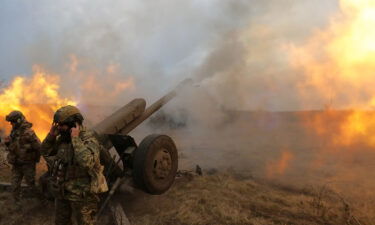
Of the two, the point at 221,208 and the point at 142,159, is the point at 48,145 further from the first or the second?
the point at 221,208

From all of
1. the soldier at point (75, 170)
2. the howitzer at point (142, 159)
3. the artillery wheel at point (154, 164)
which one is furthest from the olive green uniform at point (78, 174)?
the artillery wheel at point (154, 164)

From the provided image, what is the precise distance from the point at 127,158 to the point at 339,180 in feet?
16.9

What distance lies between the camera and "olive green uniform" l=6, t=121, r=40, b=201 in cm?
695

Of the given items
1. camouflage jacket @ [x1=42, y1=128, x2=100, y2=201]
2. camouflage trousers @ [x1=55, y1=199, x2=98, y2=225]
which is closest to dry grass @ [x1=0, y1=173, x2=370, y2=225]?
camouflage trousers @ [x1=55, y1=199, x2=98, y2=225]

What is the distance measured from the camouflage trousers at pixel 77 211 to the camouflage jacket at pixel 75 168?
9cm

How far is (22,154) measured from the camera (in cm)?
694

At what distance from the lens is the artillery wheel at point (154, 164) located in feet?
21.0

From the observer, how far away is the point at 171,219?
608 centimetres

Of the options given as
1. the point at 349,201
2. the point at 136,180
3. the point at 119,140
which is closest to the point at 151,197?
the point at 136,180

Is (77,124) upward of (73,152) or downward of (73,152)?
upward

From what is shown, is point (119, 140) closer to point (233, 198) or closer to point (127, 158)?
point (127, 158)

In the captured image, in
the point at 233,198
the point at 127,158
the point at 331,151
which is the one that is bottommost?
the point at 233,198

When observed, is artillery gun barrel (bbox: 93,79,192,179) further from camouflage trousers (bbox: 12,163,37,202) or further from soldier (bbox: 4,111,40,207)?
camouflage trousers (bbox: 12,163,37,202)

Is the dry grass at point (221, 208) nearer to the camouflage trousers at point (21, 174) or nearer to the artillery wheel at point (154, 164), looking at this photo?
the camouflage trousers at point (21, 174)
